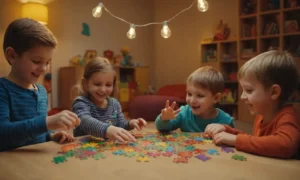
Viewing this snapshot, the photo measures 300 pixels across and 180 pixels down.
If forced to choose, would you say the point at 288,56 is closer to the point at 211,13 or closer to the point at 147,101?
the point at 147,101

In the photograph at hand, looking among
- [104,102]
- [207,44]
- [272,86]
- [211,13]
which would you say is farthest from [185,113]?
[211,13]

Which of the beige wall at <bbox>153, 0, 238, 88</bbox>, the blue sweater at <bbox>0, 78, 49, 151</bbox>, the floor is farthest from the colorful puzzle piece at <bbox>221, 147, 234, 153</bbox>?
the beige wall at <bbox>153, 0, 238, 88</bbox>

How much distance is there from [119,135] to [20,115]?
468 mm

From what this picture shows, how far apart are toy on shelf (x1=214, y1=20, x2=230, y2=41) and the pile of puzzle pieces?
→ 14.5 feet

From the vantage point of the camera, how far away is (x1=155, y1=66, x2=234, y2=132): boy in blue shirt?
1.64 m

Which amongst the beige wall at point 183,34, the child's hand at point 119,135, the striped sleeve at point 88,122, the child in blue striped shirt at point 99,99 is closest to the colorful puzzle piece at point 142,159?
the child's hand at point 119,135

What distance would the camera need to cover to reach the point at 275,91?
1.11 meters

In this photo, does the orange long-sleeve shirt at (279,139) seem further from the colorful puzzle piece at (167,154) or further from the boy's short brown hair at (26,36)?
the boy's short brown hair at (26,36)

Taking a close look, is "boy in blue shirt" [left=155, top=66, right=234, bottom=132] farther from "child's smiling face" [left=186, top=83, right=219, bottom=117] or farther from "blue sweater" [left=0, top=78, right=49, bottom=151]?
"blue sweater" [left=0, top=78, right=49, bottom=151]

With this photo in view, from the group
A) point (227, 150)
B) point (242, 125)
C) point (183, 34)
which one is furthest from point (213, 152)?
point (183, 34)

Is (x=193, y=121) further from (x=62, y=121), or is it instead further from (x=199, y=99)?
Answer: (x=62, y=121)

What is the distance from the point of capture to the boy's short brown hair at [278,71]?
111 cm

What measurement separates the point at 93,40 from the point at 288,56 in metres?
5.05

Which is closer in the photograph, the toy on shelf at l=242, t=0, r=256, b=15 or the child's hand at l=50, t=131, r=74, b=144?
the child's hand at l=50, t=131, r=74, b=144
